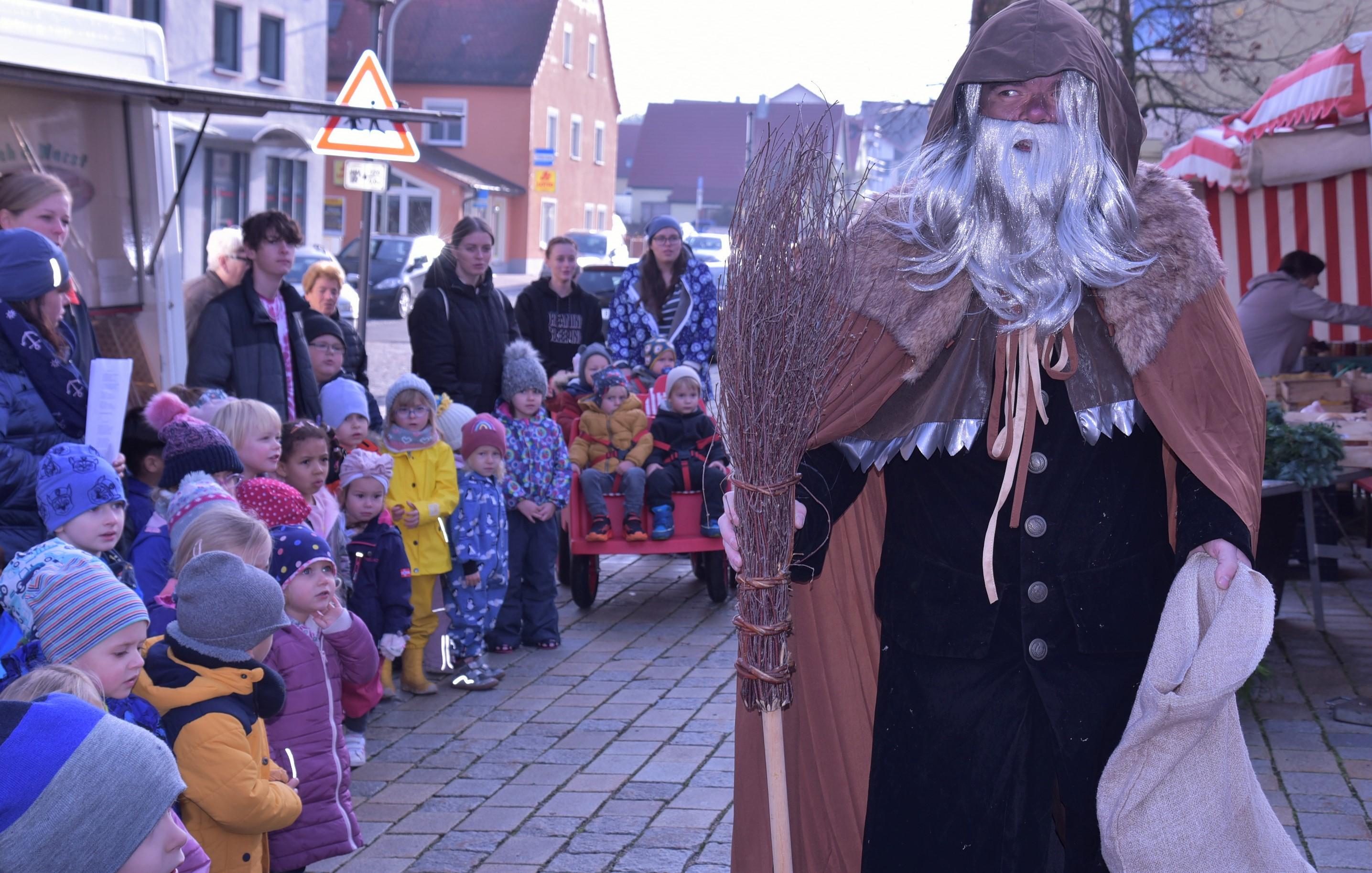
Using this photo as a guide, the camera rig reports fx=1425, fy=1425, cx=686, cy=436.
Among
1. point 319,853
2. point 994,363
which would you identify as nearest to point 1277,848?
point 994,363

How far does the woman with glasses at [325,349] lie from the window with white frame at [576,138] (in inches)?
1851

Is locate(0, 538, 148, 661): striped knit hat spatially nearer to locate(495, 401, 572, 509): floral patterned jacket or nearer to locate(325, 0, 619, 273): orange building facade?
locate(495, 401, 572, 509): floral patterned jacket

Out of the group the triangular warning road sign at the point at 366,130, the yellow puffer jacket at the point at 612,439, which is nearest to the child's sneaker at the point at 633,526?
the yellow puffer jacket at the point at 612,439

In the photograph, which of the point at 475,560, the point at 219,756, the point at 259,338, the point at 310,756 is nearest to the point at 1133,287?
the point at 219,756

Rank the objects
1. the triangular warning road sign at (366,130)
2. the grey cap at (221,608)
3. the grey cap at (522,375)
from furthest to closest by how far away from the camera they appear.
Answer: the triangular warning road sign at (366,130) → the grey cap at (522,375) → the grey cap at (221,608)

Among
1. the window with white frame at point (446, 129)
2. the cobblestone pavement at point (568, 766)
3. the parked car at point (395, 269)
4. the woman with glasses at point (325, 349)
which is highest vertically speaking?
the window with white frame at point (446, 129)

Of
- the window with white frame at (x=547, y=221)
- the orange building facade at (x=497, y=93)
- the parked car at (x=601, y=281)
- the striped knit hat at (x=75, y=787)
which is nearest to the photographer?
the striped knit hat at (x=75, y=787)

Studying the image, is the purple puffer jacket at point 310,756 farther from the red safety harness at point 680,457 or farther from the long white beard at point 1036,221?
the red safety harness at point 680,457

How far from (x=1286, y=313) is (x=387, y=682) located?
6996mm

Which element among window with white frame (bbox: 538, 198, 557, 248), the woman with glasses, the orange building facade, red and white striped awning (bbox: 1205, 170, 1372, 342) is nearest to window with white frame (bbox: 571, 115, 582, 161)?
the orange building facade

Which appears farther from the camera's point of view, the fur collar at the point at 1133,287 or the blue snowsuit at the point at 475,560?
the blue snowsuit at the point at 475,560

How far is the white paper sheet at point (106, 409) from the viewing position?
454 cm

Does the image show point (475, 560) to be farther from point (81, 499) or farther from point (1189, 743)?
point (1189, 743)

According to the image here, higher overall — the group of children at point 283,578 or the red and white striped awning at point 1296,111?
the red and white striped awning at point 1296,111
